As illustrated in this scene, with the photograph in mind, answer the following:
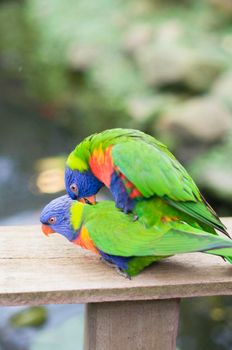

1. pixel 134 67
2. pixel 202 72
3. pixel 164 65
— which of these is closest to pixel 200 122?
pixel 202 72

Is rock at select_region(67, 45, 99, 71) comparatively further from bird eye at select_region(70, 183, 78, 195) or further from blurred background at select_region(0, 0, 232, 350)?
bird eye at select_region(70, 183, 78, 195)

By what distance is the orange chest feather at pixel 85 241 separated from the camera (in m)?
1.16

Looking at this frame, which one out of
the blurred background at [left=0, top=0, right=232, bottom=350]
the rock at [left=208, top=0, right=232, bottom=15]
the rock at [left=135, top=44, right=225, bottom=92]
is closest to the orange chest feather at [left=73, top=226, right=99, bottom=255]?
the blurred background at [left=0, top=0, right=232, bottom=350]

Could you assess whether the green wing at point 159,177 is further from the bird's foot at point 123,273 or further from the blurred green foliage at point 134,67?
the blurred green foliage at point 134,67

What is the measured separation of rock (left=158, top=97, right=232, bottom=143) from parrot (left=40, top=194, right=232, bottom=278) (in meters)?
2.83

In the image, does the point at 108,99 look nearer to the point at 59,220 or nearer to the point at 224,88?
the point at 224,88

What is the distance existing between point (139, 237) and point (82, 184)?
0.59 feet

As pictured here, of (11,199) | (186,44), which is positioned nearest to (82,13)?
(186,44)

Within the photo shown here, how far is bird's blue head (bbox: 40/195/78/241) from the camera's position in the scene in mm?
1181

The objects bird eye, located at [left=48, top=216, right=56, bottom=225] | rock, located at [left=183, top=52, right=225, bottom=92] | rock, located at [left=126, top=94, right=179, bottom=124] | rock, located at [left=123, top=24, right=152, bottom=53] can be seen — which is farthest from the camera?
rock, located at [left=123, top=24, right=152, bottom=53]

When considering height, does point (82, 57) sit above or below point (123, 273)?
below

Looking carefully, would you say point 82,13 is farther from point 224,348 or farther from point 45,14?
point 224,348

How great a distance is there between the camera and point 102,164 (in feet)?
3.92

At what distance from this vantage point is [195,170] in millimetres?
3791
